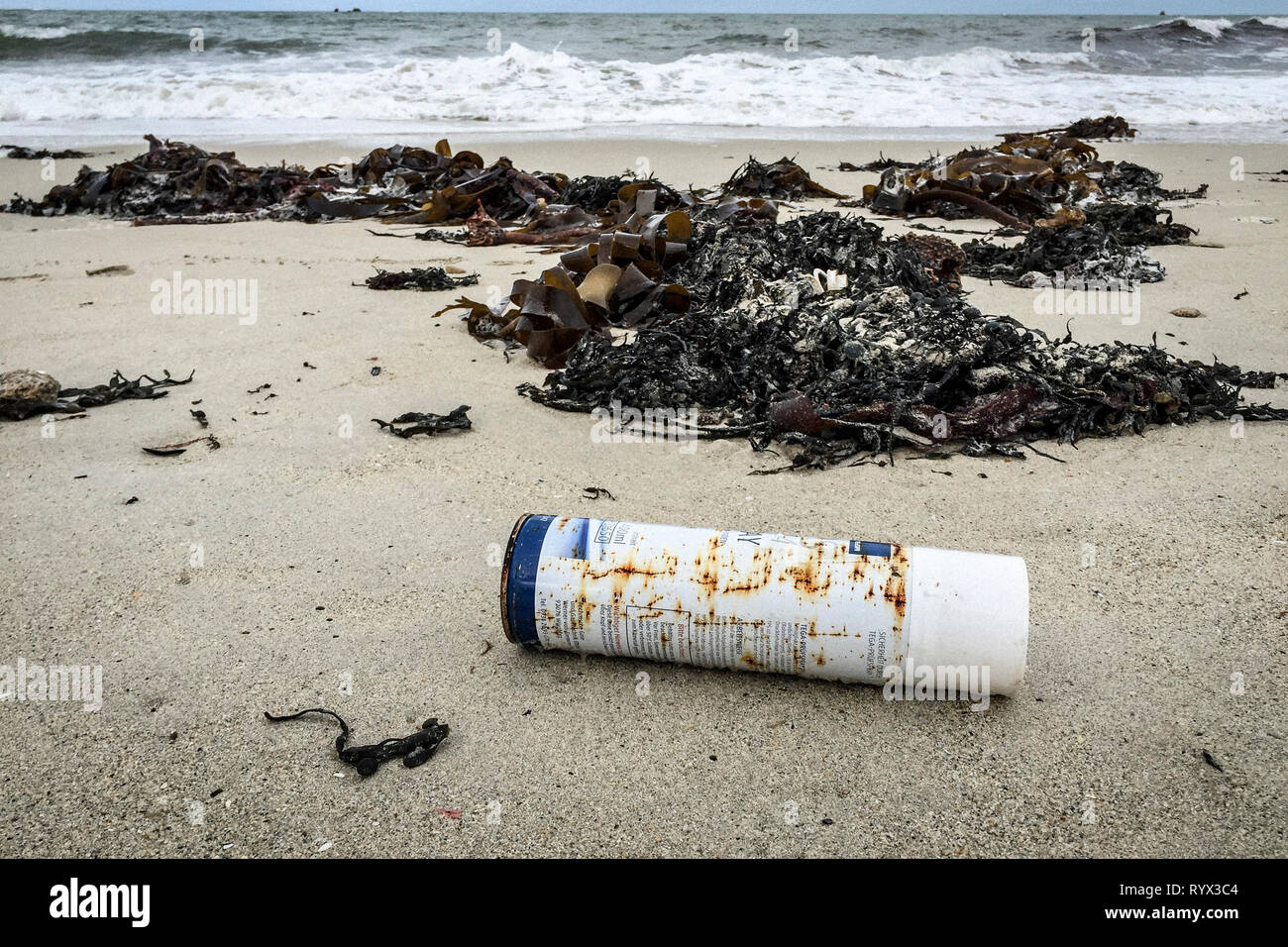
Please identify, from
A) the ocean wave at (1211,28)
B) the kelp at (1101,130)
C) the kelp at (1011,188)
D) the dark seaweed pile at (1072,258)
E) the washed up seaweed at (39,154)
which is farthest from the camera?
the ocean wave at (1211,28)

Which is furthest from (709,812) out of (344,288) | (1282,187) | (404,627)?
(1282,187)

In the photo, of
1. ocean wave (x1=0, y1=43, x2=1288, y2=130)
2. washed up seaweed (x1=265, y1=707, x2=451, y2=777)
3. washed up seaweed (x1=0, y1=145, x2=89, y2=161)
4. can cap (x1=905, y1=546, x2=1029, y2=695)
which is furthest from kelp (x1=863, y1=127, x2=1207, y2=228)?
washed up seaweed (x1=0, y1=145, x2=89, y2=161)

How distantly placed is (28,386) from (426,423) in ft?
4.78

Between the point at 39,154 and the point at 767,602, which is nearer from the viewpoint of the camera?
the point at 767,602

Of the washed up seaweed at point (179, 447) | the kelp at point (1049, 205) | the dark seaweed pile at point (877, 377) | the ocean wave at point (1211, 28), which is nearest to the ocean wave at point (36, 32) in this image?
the kelp at point (1049, 205)

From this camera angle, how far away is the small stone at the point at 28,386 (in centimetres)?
311

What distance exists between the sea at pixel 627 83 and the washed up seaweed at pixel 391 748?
410 inches

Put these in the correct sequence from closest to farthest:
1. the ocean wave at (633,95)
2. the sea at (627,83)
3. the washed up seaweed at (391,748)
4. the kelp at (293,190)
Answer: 1. the washed up seaweed at (391,748)
2. the kelp at (293,190)
3. the sea at (627,83)
4. the ocean wave at (633,95)

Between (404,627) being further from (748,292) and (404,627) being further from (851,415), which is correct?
(748,292)

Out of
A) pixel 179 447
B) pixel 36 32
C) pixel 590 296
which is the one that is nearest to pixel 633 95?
pixel 590 296

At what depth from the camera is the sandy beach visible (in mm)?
1516

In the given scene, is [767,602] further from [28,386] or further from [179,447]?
[28,386]

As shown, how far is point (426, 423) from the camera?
300cm

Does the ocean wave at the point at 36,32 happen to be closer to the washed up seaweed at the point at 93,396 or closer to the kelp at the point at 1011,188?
the kelp at the point at 1011,188
